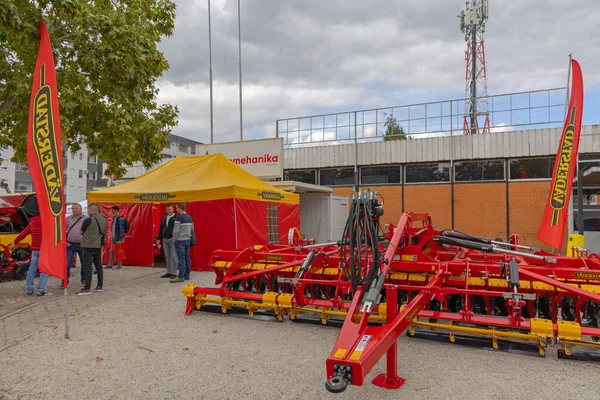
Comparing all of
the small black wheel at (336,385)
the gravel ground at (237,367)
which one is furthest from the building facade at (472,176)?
the small black wheel at (336,385)

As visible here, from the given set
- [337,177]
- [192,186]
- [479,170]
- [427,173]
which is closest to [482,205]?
[479,170]

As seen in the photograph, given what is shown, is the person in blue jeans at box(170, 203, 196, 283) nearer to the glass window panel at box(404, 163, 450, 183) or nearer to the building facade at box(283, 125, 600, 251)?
the building facade at box(283, 125, 600, 251)

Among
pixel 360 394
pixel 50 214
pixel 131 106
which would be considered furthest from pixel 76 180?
pixel 360 394

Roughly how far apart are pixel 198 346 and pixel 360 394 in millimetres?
2176

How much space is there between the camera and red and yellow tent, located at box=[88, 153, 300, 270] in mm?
11125

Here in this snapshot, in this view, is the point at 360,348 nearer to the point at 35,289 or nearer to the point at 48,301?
the point at 48,301

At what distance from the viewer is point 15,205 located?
1078cm

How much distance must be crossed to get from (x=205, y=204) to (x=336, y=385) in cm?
906

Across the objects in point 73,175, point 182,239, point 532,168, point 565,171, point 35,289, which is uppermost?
point 73,175

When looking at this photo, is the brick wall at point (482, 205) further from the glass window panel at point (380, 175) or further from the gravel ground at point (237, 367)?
the gravel ground at point (237, 367)

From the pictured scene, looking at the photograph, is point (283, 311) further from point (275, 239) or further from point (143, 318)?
point (275, 239)

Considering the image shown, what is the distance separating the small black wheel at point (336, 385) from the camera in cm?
270

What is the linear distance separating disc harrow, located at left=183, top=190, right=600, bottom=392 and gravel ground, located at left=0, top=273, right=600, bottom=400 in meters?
0.29

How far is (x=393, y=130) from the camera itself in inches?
711
